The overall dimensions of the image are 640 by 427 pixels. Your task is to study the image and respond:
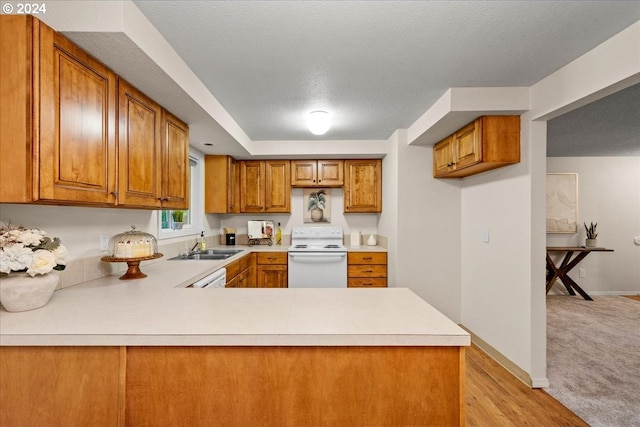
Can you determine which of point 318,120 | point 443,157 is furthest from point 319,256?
point 443,157

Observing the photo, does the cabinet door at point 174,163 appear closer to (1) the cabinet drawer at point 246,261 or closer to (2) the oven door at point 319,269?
(1) the cabinet drawer at point 246,261

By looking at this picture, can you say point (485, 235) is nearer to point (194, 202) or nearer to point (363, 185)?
point (363, 185)

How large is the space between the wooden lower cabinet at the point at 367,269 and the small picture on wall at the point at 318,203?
0.88m

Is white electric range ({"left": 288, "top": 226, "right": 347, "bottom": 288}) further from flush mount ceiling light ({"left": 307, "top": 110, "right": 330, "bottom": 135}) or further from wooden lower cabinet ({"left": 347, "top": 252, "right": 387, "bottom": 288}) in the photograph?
flush mount ceiling light ({"left": 307, "top": 110, "right": 330, "bottom": 135})

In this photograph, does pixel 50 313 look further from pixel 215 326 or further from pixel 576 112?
pixel 576 112

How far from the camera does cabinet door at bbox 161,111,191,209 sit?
7.02 ft

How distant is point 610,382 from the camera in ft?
7.71

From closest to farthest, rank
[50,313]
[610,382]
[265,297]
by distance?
[50,313]
[265,297]
[610,382]

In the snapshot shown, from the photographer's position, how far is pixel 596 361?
2.69 m

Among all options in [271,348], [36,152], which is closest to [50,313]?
[36,152]

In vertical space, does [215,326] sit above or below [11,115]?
below

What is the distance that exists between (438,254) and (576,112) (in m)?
1.87

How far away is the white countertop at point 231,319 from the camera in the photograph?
3.50 feet

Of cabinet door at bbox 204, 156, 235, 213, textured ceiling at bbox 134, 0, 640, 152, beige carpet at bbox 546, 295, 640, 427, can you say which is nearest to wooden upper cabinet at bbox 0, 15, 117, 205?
textured ceiling at bbox 134, 0, 640, 152
